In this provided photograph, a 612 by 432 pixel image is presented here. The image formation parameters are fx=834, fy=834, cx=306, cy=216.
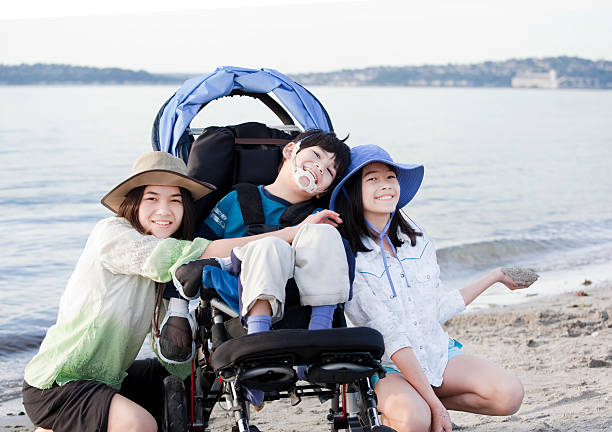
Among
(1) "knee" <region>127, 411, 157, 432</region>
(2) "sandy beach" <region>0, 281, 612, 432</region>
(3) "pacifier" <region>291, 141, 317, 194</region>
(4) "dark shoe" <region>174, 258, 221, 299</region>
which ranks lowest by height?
(2) "sandy beach" <region>0, 281, 612, 432</region>

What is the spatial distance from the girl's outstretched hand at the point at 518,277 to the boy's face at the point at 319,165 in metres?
0.91

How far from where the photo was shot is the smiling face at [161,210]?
3508 millimetres

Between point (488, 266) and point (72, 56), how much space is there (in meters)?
33.9

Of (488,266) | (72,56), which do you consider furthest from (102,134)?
(488,266)

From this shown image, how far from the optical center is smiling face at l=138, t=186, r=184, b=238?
3508mm

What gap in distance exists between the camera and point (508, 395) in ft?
11.7

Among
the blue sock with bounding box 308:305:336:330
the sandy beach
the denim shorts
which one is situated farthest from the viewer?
the sandy beach

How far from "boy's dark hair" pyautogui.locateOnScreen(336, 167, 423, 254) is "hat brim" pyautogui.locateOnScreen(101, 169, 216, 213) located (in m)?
0.62

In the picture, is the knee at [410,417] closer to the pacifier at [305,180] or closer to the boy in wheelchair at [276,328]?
the boy in wheelchair at [276,328]

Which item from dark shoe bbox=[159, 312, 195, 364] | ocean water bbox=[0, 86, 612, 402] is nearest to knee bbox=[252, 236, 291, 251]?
dark shoe bbox=[159, 312, 195, 364]

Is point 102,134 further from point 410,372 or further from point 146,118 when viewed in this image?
point 410,372

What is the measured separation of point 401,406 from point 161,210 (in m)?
1.28

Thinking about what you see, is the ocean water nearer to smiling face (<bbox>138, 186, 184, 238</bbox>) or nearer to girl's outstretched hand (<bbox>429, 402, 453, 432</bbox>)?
smiling face (<bbox>138, 186, 184, 238</bbox>)

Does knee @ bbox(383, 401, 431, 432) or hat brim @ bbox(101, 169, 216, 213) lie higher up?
hat brim @ bbox(101, 169, 216, 213)
